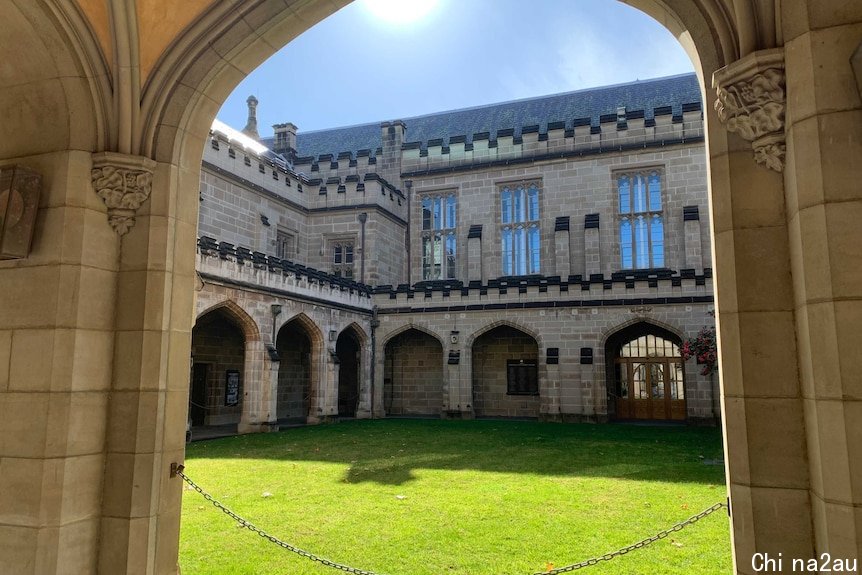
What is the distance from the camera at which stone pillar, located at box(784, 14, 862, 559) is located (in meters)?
2.40

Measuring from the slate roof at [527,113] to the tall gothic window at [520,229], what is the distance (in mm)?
3285

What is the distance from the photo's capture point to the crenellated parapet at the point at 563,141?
829 inches

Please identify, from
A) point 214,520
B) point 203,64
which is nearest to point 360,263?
point 214,520

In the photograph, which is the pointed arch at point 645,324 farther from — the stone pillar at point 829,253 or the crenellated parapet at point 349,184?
the stone pillar at point 829,253

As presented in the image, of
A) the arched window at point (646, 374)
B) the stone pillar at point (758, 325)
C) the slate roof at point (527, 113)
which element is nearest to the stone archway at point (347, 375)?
the arched window at point (646, 374)

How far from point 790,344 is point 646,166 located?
800 inches

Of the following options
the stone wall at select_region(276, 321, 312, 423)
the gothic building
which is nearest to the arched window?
the gothic building

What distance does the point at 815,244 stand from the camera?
256 cm

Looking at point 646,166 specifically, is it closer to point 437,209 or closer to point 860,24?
point 437,209

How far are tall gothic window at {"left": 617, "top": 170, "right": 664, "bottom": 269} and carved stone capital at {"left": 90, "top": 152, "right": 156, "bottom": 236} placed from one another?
1998 cm

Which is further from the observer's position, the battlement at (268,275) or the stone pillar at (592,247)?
the stone pillar at (592,247)

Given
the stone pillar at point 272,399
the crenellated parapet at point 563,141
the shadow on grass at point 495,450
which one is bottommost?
the shadow on grass at point 495,450

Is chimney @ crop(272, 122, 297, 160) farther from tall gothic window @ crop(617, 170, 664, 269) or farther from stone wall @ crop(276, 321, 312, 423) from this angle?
tall gothic window @ crop(617, 170, 664, 269)

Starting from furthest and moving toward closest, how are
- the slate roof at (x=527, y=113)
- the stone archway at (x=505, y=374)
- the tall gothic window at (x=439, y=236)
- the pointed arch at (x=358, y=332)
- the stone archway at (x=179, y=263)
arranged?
the slate roof at (x=527, y=113)
the tall gothic window at (x=439, y=236)
the stone archway at (x=505, y=374)
the pointed arch at (x=358, y=332)
the stone archway at (x=179, y=263)
